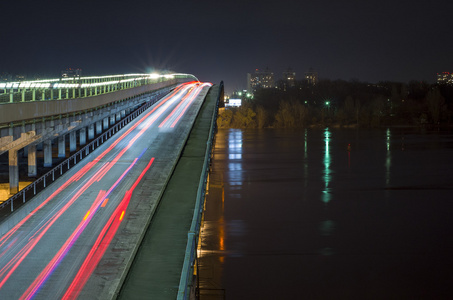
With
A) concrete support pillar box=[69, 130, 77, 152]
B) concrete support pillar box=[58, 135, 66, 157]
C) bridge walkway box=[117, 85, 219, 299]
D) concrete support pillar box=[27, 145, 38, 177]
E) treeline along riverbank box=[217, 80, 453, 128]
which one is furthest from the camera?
treeline along riverbank box=[217, 80, 453, 128]

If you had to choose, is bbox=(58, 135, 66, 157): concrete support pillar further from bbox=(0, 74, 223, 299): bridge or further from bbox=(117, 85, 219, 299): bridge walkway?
bbox=(117, 85, 219, 299): bridge walkway

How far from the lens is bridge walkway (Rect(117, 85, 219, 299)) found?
42.0 feet

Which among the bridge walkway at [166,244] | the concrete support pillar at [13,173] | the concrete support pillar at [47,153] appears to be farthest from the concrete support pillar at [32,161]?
the bridge walkway at [166,244]

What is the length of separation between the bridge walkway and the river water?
156 inches

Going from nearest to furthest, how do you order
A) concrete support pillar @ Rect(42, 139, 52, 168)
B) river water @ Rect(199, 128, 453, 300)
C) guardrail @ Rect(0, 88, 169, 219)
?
river water @ Rect(199, 128, 453, 300) → guardrail @ Rect(0, 88, 169, 219) → concrete support pillar @ Rect(42, 139, 52, 168)

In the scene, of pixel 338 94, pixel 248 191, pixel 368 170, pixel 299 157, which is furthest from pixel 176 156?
pixel 338 94

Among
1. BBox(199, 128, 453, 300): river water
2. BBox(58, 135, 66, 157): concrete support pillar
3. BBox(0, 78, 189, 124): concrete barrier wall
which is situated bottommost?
BBox(199, 128, 453, 300): river water

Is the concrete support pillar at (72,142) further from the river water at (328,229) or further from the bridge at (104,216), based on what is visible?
the bridge at (104,216)

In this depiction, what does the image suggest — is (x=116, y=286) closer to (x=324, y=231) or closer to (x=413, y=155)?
(x=324, y=231)

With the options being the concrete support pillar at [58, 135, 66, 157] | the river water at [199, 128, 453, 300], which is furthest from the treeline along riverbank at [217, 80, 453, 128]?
the concrete support pillar at [58, 135, 66, 157]

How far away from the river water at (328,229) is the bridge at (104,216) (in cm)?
446

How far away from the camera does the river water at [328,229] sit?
23.1m

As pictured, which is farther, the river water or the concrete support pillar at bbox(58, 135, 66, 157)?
the concrete support pillar at bbox(58, 135, 66, 157)

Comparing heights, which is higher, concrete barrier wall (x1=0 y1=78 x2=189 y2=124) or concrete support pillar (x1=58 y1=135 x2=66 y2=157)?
concrete barrier wall (x1=0 y1=78 x2=189 y2=124)
